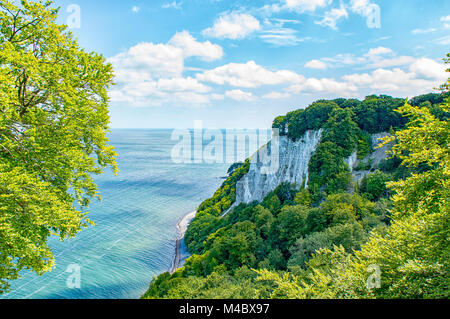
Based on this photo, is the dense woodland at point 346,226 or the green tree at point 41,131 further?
the dense woodland at point 346,226

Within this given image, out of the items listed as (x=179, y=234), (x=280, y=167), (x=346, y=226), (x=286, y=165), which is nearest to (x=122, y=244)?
(x=179, y=234)

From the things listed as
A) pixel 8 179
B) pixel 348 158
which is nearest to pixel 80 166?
pixel 8 179

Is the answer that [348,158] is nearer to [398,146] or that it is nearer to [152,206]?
[398,146]

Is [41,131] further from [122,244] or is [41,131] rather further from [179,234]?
[179,234]

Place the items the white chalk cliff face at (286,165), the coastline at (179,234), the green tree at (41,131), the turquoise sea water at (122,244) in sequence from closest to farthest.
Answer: the green tree at (41,131), the white chalk cliff face at (286,165), the turquoise sea water at (122,244), the coastline at (179,234)

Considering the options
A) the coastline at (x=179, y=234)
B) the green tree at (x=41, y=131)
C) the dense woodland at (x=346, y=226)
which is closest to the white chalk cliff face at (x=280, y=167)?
the dense woodland at (x=346, y=226)

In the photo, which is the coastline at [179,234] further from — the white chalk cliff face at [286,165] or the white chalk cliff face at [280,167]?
the white chalk cliff face at [280,167]
